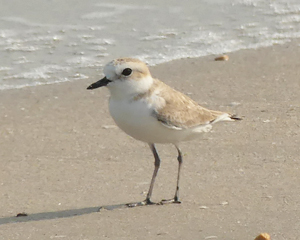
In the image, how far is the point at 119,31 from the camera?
8562 mm

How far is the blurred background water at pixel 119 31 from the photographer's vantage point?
7.75m

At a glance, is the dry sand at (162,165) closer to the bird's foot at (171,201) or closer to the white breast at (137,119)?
the bird's foot at (171,201)

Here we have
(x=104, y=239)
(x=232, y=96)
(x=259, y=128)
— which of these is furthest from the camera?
(x=232, y=96)

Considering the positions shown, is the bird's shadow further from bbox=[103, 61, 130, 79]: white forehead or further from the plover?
bbox=[103, 61, 130, 79]: white forehead

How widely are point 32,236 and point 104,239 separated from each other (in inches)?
15.8

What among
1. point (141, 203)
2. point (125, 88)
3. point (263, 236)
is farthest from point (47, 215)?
point (263, 236)

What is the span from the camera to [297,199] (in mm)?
4746

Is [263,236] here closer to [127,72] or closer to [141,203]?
[141,203]

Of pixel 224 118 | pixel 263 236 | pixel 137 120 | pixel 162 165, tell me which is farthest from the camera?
pixel 162 165

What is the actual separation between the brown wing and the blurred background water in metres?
2.51

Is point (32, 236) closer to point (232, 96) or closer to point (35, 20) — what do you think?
point (232, 96)

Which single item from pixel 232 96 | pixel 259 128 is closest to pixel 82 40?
pixel 232 96

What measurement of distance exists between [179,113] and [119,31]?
12.6ft

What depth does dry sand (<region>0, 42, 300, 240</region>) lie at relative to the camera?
14.7 ft
